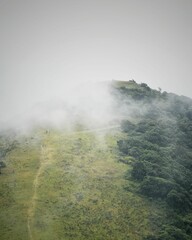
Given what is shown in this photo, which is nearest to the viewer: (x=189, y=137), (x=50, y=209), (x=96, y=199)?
(x=50, y=209)

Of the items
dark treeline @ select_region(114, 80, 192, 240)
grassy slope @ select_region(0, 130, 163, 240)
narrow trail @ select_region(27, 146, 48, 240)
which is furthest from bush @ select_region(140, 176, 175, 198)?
narrow trail @ select_region(27, 146, 48, 240)

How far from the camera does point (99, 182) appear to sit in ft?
258

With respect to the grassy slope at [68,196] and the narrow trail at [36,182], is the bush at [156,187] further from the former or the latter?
the narrow trail at [36,182]

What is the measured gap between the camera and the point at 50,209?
6675 cm

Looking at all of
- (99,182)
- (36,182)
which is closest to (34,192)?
(36,182)

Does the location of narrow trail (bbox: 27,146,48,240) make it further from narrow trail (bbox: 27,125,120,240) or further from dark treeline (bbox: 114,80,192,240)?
dark treeline (bbox: 114,80,192,240)

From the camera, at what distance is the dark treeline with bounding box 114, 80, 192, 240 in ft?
248

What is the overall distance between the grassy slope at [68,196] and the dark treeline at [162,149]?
4210mm

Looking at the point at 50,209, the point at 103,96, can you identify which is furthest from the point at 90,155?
the point at 103,96

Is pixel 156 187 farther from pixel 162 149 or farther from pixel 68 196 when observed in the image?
pixel 162 149

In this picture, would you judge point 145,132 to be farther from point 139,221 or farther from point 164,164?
point 139,221

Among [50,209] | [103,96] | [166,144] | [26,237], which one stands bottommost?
[26,237]

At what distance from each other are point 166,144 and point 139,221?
43.5 m

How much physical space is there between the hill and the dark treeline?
26 cm
